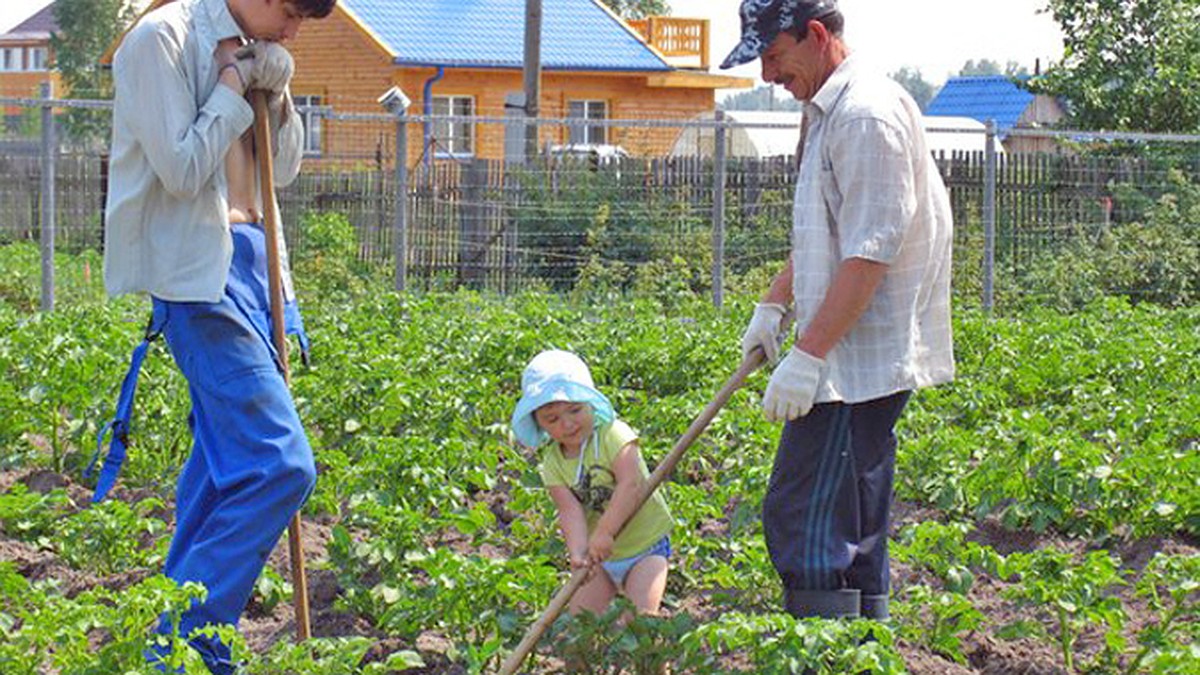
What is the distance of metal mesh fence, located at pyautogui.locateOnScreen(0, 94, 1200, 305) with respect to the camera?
51.9 ft

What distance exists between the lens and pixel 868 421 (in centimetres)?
499

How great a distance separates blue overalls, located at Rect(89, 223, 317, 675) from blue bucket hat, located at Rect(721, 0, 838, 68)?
146cm

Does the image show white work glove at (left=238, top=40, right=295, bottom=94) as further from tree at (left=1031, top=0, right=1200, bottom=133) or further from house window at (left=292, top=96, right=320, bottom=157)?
tree at (left=1031, top=0, right=1200, bottom=133)

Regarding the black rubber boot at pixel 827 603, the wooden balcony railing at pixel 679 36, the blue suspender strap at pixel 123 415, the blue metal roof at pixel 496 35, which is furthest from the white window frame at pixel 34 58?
the black rubber boot at pixel 827 603

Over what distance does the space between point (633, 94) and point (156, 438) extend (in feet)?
104

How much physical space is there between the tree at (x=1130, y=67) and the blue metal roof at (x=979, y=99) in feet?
97.2

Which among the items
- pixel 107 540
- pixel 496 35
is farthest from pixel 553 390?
pixel 496 35

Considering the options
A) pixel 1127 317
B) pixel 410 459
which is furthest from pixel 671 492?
pixel 1127 317

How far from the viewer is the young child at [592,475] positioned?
210 inches

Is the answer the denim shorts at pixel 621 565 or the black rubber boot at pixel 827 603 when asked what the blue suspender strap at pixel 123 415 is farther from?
the black rubber boot at pixel 827 603

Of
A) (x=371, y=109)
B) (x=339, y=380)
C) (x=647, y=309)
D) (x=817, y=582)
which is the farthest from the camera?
(x=371, y=109)

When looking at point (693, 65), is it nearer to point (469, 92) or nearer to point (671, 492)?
point (469, 92)

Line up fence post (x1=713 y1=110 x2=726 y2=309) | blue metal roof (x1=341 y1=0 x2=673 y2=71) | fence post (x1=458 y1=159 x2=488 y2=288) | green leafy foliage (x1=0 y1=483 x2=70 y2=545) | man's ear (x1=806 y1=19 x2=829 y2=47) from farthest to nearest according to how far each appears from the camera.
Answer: blue metal roof (x1=341 y1=0 x2=673 y2=71) < fence post (x1=458 y1=159 x2=488 y2=288) < fence post (x1=713 y1=110 x2=726 y2=309) < green leafy foliage (x1=0 y1=483 x2=70 y2=545) < man's ear (x1=806 y1=19 x2=829 y2=47)

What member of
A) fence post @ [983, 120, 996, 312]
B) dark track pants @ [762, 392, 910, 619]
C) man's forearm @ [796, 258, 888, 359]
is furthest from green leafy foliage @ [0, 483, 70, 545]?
fence post @ [983, 120, 996, 312]
